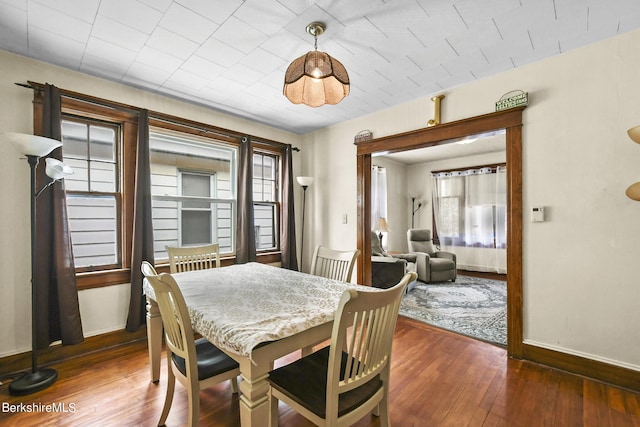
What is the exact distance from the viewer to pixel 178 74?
8.27ft

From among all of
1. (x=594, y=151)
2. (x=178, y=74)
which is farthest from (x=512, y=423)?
(x=178, y=74)

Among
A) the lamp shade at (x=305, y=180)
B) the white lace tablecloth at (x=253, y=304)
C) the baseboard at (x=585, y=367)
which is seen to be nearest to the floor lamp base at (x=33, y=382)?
the white lace tablecloth at (x=253, y=304)

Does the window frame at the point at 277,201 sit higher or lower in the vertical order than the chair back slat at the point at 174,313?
higher

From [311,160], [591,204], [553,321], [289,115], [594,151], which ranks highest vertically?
[289,115]

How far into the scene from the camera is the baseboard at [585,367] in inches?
76.3

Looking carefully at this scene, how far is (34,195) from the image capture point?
2.06 meters

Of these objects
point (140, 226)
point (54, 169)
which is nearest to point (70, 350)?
point (140, 226)

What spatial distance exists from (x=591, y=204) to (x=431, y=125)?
146 cm

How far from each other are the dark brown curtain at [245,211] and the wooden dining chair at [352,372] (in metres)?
2.22

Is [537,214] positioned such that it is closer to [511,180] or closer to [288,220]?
[511,180]

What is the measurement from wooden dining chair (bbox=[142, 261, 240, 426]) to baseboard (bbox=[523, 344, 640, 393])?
2405mm

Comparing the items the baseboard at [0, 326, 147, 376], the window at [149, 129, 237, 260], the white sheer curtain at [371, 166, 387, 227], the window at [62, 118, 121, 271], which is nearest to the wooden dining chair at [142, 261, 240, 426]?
the baseboard at [0, 326, 147, 376]

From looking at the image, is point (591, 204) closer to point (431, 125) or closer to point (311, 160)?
point (431, 125)

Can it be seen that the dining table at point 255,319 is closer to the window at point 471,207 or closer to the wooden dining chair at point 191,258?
the wooden dining chair at point 191,258
